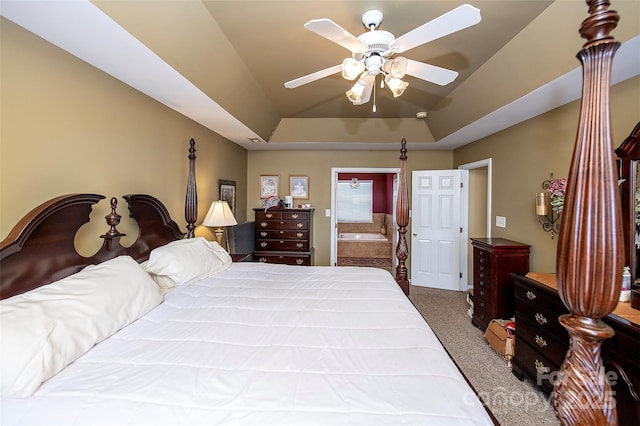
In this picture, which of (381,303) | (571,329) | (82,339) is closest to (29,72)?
(82,339)

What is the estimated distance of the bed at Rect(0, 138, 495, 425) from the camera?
2.78 feet

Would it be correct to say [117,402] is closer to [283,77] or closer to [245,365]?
[245,365]

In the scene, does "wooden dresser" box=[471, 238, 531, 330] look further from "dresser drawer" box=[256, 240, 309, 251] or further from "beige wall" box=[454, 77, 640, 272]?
"dresser drawer" box=[256, 240, 309, 251]

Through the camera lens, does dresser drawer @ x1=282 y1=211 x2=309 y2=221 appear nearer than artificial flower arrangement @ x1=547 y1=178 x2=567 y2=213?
No

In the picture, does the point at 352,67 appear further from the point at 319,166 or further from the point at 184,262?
the point at 319,166

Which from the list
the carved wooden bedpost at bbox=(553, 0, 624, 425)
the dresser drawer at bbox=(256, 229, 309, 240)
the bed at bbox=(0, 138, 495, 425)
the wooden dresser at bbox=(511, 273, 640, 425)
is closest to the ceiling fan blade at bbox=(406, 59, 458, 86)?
the carved wooden bedpost at bbox=(553, 0, 624, 425)

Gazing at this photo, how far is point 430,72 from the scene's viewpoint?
6.19 ft

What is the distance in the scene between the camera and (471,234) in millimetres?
4605

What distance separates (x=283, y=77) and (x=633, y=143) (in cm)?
285

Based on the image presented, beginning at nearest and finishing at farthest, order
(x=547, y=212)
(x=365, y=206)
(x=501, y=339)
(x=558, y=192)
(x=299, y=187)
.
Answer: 1. (x=558, y=192)
2. (x=501, y=339)
3. (x=547, y=212)
4. (x=299, y=187)
5. (x=365, y=206)

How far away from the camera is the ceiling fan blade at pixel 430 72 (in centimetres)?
181

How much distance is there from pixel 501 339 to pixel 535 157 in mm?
1896

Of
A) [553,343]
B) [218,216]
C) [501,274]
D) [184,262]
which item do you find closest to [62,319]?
[184,262]

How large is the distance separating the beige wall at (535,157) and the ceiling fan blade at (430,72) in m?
1.32
